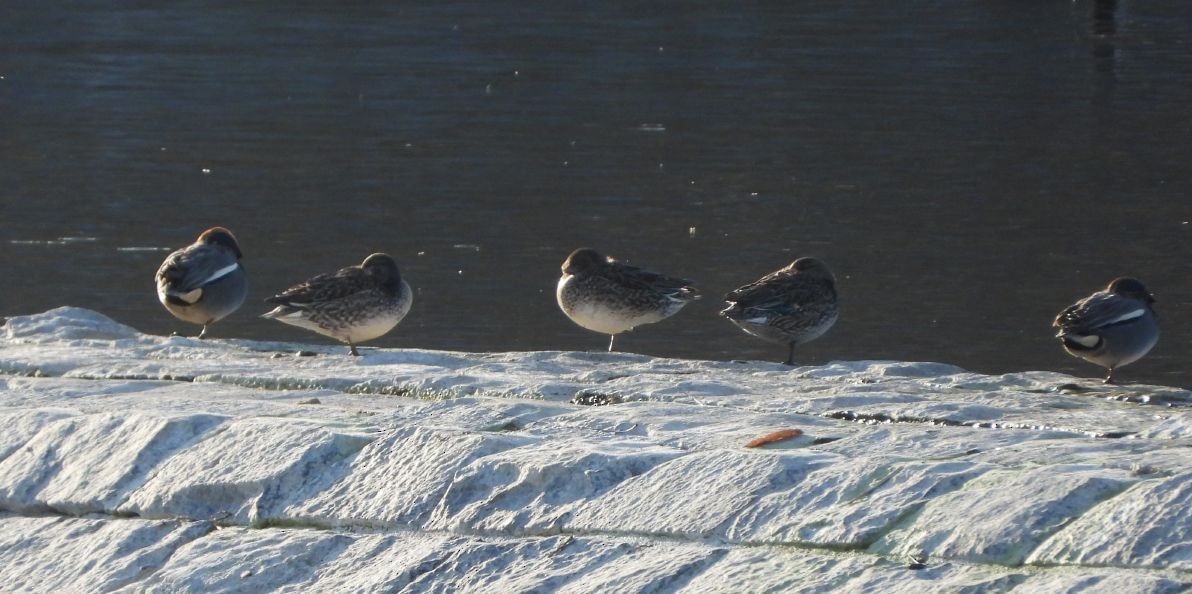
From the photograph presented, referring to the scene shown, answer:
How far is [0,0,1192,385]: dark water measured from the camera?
11820 mm

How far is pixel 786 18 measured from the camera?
30.7 m

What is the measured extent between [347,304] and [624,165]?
8736 millimetres

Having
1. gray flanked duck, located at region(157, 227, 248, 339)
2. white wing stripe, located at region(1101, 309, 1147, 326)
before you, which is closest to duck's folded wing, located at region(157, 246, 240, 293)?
gray flanked duck, located at region(157, 227, 248, 339)

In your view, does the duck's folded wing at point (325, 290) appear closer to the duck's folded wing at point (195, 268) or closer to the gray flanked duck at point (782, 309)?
the duck's folded wing at point (195, 268)

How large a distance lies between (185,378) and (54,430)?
100 centimetres

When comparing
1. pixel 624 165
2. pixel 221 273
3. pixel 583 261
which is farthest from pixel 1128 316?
pixel 624 165

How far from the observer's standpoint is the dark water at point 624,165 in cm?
1182

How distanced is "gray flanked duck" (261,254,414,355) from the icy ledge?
76.9 inches

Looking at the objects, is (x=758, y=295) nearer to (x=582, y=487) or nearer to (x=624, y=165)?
(x=582, y=487)

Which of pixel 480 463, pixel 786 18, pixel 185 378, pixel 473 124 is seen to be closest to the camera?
pixel 480 463

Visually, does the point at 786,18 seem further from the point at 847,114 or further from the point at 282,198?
the point at 282,198

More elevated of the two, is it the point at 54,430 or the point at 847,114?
the point at 54,430

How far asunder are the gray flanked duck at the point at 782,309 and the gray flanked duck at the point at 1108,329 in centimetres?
130

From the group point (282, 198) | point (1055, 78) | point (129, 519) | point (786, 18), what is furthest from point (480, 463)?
point (786, 18)
